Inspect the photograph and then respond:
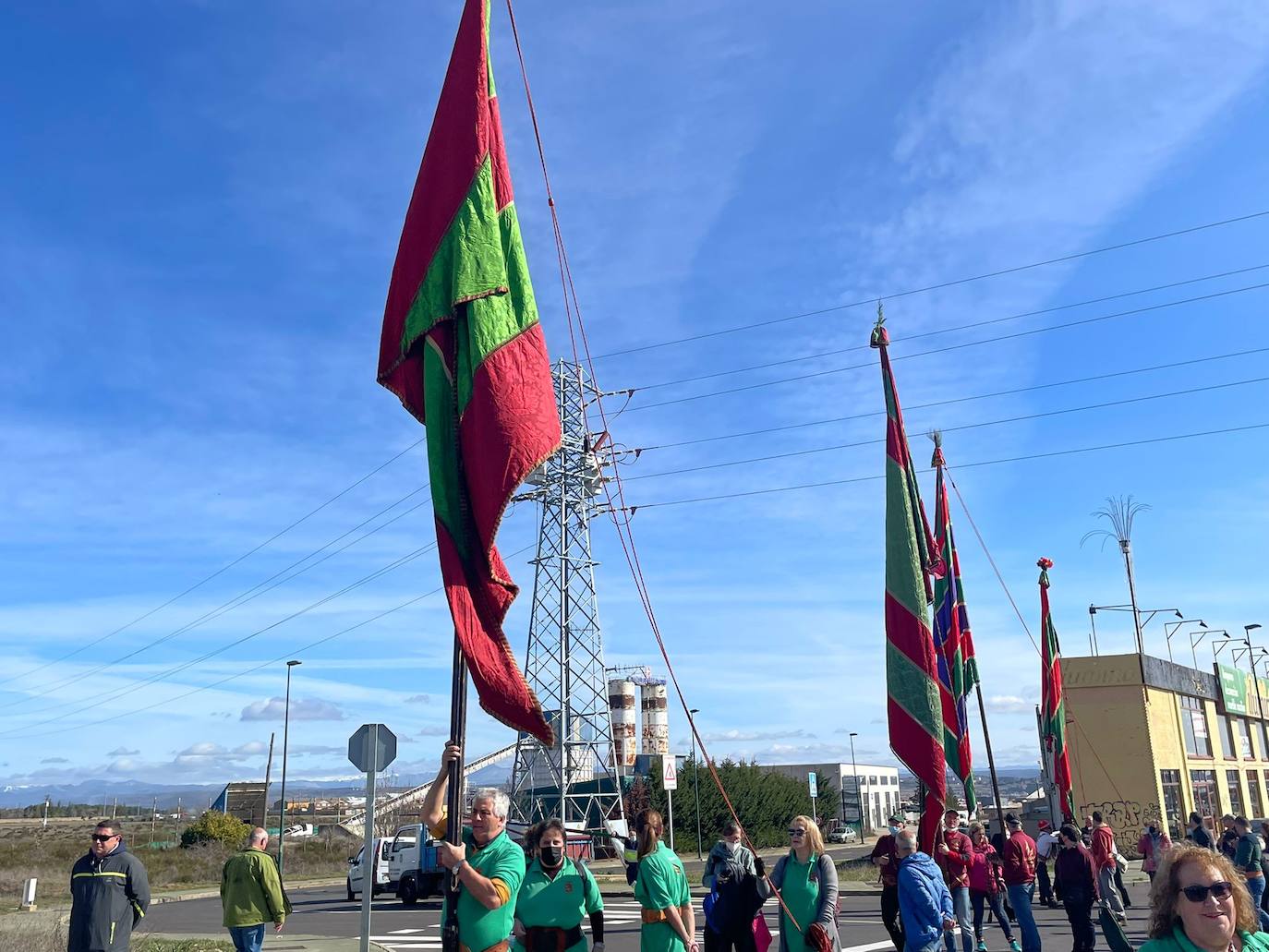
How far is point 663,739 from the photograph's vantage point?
7912cm

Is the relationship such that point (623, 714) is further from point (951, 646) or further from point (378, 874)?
point (951, 646)

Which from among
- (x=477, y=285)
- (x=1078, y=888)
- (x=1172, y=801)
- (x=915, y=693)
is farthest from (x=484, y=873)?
(x=1172, y=801)

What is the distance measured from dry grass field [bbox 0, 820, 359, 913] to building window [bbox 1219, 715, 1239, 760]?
40.8 meters

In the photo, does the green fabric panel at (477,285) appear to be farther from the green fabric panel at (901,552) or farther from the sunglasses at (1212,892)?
the green fabric panel at (901,552)

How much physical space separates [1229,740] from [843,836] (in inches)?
1224

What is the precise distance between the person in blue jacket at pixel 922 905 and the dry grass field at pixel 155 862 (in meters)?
25.0

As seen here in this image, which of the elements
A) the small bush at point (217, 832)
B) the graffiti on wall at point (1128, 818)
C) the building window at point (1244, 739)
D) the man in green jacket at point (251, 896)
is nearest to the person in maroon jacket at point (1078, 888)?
the man in green jacket at point (251, 896)

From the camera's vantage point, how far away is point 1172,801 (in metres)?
39.9

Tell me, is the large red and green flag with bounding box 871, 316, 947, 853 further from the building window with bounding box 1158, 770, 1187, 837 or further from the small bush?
the small bush

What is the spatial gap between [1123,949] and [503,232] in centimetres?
949

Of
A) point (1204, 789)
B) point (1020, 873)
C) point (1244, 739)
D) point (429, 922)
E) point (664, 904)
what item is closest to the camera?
point (664, 904)

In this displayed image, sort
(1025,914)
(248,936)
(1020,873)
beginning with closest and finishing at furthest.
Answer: (248,936) → (1025,914) → (1020,873)

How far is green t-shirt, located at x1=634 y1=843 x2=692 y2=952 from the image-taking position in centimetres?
676

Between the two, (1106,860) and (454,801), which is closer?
(454,801)
